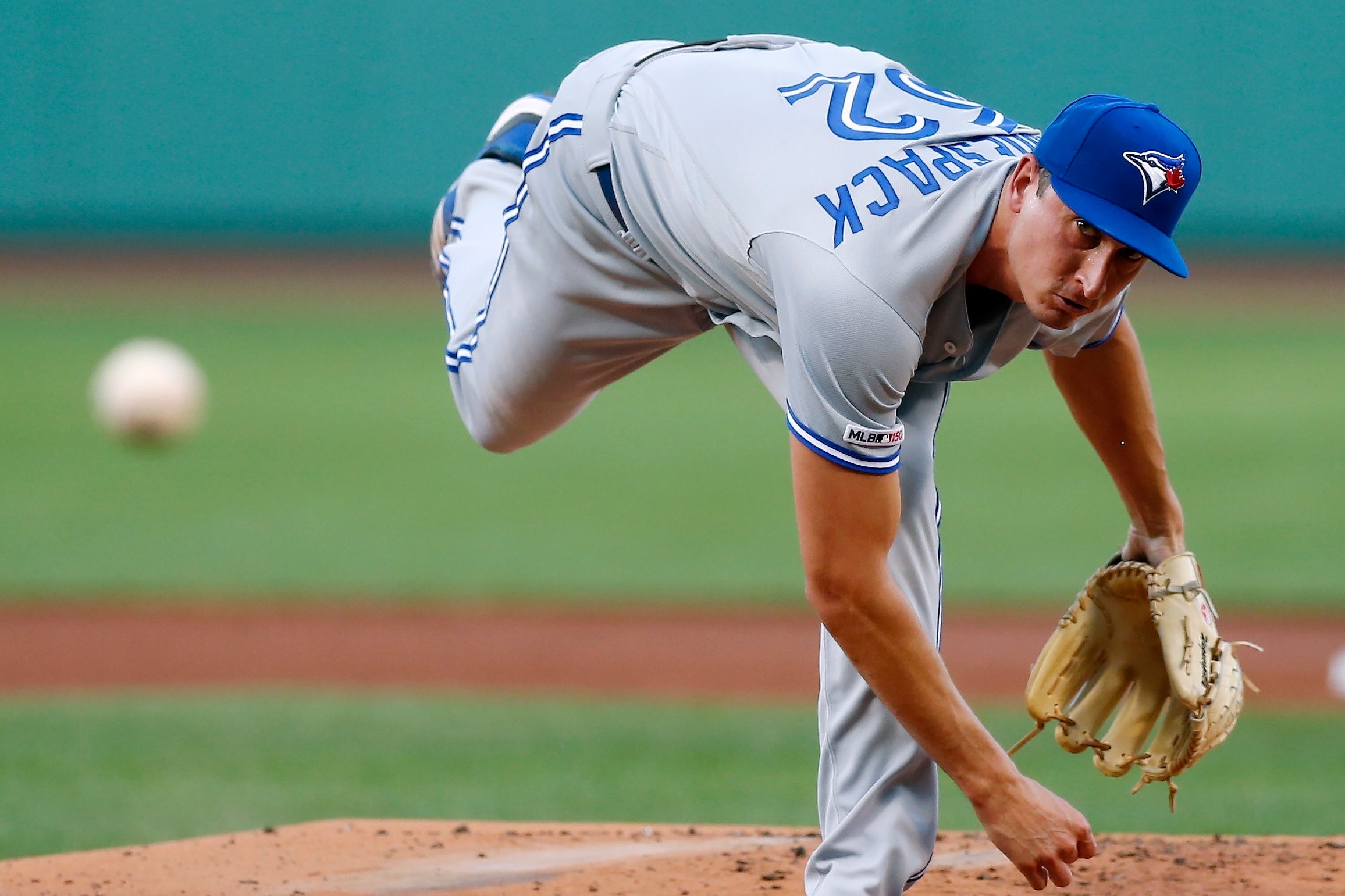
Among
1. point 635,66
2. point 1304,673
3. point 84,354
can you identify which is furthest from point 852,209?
point 84,354

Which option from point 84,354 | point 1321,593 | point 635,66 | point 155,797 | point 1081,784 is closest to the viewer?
point 635,66

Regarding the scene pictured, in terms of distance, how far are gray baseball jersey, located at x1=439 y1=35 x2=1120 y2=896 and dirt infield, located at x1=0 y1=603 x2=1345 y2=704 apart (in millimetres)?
2794

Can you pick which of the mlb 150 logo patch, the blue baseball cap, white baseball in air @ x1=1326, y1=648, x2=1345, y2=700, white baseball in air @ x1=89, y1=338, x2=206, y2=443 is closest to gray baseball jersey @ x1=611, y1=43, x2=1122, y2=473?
the mlb 150 logo patch

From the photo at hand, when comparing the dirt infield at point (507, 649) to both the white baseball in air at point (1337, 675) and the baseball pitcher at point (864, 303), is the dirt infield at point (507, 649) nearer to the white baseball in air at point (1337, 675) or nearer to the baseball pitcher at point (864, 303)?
the white baseball in air at point (1337, 675)

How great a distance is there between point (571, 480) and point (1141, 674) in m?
6.89

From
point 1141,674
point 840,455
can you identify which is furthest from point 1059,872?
point 1141,674

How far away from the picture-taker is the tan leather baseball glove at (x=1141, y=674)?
2672 millimetres

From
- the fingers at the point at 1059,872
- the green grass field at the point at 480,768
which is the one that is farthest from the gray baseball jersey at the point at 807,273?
the green grass field at the point at 480,768

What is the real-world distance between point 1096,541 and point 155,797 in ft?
16.5

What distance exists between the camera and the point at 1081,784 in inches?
178

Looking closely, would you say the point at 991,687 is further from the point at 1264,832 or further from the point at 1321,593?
the point at 1321,593

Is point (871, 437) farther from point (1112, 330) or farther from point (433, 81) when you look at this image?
point (433, 81)

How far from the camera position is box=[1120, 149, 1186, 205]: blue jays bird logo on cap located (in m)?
2.03

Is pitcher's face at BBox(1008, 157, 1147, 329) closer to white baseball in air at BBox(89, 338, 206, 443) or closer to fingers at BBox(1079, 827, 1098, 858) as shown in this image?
fingers at BBox(1079, 827, 1098, 858)
